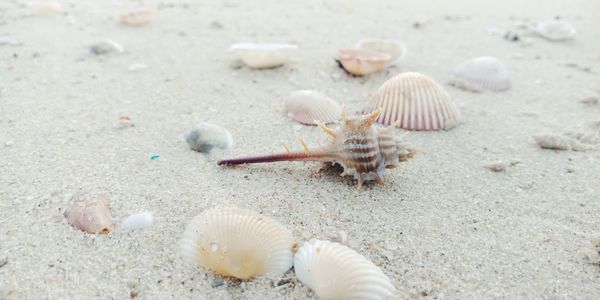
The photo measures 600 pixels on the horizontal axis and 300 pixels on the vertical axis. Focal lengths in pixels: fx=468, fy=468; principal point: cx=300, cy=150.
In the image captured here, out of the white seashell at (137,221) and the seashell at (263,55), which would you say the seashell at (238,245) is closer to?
the white seashell at (137,221)

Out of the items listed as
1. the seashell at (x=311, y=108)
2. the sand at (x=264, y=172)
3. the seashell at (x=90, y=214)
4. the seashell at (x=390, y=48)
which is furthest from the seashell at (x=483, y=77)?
the seashell at (x=90, y=214)

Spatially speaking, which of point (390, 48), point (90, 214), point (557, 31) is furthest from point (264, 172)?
point (557, 31)

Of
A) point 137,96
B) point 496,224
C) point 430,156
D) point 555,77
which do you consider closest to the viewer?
point 496,224

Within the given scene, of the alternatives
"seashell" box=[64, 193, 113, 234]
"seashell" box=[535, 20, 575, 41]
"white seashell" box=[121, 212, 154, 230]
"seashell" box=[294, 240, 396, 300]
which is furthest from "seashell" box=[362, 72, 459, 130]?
"seashell" box=[535, 20, 575, 41]

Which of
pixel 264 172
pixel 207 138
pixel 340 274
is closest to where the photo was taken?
pixel 340 274

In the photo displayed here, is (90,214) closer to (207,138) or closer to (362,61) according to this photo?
(207,138)

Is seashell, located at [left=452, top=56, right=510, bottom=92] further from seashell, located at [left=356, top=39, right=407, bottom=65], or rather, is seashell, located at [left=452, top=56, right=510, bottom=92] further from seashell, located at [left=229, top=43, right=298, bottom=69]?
seashell, located at [left=229, top=43, right=298, bottom=69]

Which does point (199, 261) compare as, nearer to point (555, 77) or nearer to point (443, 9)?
point (555, 77)

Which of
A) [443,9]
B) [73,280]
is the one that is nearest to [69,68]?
[73,280]
